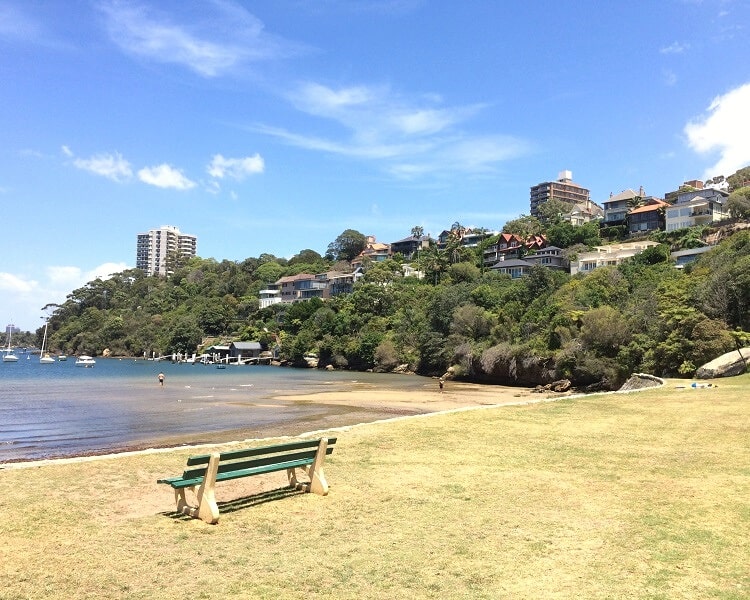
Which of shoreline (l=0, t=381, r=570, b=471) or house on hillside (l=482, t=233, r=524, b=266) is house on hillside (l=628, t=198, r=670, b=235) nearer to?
house on hillside (l=482, t=233, r=524, b=266)

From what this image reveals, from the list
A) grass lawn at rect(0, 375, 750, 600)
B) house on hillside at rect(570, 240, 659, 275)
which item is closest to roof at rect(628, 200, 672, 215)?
house on hillside at rect(570, 240, 659, 275)

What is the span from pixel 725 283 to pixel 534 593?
4098 cm

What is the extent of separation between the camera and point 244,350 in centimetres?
12656

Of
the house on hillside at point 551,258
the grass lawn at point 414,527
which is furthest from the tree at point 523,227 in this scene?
the grass lawn at point 414,527

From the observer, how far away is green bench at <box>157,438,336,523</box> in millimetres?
8344

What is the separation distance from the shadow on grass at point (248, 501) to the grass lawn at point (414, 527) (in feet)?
0.16

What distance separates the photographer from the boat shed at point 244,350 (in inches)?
4902

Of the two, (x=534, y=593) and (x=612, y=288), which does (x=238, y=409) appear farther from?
(x=612, y=288)

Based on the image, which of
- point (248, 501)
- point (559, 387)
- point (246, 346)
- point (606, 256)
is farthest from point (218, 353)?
point (248, 501)

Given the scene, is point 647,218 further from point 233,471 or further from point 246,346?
point 233,471

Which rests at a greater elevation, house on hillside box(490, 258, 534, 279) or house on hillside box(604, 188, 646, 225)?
house on hillside box(604, 188, 646, 225)

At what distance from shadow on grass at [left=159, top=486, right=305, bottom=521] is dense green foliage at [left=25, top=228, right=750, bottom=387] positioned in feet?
102

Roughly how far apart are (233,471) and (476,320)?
66928mm

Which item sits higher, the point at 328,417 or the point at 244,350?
the point at 244,350
